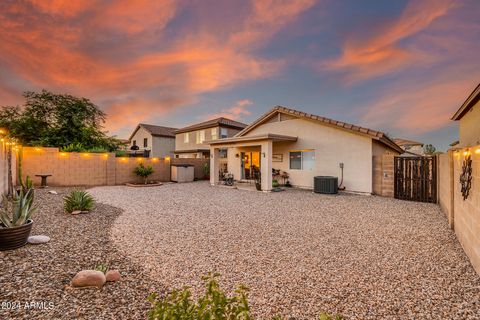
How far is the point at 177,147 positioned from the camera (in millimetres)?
26453

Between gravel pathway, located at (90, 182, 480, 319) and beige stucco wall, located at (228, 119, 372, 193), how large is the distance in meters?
3.86

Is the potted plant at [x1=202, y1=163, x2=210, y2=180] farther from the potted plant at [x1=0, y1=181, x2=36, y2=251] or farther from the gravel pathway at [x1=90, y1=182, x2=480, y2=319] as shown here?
the potted plant at [x1=0, y1=181, x2=36, y2=251]

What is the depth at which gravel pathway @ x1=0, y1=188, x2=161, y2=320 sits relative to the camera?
2215mm

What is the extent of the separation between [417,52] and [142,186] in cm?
1686

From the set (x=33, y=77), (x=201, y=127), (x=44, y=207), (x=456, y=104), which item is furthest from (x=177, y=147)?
(x=456, y=104)

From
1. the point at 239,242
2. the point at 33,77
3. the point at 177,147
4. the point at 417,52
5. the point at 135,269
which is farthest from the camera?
the point at 177,147

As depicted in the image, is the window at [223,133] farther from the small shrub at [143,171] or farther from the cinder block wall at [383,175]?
the cinder block wall at [383,175]

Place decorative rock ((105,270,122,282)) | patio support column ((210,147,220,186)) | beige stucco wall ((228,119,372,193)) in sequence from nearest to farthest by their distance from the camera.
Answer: decorative rock ((105,270,122,282)), beige stucco wall ((228,119,372,193)), patio support column ((210,147,220,186))

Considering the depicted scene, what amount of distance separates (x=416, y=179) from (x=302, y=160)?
557 centimetres

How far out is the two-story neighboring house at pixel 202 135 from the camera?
22266 mm

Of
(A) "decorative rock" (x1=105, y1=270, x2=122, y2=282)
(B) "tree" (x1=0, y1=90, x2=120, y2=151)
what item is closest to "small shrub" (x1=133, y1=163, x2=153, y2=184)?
(B) "tree" (x1=0, y1=90, x2=120, y2=151)

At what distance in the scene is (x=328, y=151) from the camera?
11.8 m

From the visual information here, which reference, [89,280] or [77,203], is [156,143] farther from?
[89,280]

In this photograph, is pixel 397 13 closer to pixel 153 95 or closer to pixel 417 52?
pixel 417 52
